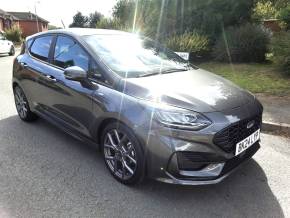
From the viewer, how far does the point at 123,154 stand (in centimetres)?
372

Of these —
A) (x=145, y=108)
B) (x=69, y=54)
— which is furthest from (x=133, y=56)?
(x=145, y=108)

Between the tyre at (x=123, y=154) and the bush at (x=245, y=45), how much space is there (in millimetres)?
8851

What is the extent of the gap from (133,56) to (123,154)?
131 cm

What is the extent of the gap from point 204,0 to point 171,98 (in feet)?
37.4

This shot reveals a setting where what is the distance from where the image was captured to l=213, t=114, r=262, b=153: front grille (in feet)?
10.7

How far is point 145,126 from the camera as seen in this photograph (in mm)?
3330

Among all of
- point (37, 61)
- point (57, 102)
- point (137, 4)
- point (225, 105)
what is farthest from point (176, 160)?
point (137, 4)

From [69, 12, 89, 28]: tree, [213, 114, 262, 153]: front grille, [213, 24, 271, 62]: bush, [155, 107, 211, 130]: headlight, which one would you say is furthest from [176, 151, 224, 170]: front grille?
[69, 12, 89, 28]: tree

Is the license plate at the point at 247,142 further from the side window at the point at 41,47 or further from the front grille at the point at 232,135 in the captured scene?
the side window at the point at 41,47

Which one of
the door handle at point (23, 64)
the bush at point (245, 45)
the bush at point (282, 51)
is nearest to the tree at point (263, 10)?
the bush at point (245, 45)

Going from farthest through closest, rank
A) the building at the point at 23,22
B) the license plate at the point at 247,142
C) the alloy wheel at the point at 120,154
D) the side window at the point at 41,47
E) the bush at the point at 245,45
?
the building at the point at 23,22
the bush at the point at 245,45
the side window at the point at 41,47
the alloy wheel at the point at 120,154
the license plate at the point at 247,142

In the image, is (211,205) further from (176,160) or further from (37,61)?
(37,61)

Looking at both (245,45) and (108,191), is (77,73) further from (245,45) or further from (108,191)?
(245,45)

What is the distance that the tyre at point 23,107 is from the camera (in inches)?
227
